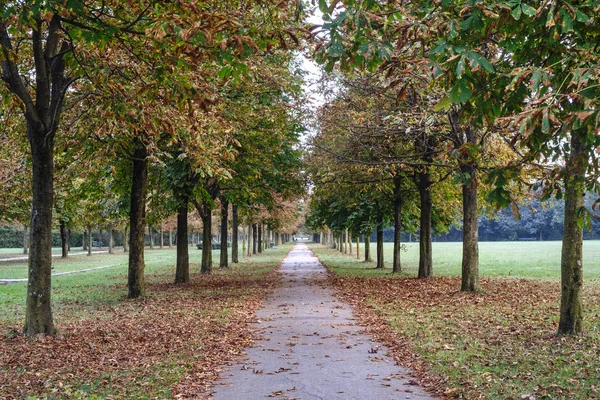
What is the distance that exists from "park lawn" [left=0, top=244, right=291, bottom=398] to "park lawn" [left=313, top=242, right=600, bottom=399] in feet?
9.29

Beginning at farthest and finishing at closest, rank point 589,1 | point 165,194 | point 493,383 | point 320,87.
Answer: point 165,194
point 320,87
point 493,383
point 589,1

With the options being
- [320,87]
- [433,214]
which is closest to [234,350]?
[320,87]

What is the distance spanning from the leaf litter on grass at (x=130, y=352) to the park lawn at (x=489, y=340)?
9.22ft

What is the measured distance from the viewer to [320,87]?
53.0ft

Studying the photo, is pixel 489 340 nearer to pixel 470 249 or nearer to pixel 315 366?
pixel 315 366

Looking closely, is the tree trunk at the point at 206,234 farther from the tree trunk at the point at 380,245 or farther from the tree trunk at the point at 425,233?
the tree trunk at the point at 425,233

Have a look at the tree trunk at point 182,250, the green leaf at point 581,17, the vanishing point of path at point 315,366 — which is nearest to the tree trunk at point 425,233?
the tree trunk at point 182,250

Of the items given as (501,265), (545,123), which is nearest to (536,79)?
(545,123)

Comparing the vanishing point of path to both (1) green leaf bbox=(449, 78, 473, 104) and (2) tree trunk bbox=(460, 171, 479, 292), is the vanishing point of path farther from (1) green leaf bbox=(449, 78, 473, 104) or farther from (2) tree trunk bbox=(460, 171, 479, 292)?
(2) tree trunk bbox=(460, 171, 479, 292)

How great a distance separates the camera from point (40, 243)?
8.91 m

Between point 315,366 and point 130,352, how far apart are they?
2.88 meters

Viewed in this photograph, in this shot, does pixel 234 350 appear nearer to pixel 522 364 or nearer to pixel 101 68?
pixel 522 364

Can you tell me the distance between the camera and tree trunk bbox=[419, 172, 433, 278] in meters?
20.4

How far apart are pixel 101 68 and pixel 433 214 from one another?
18959 millimetres
